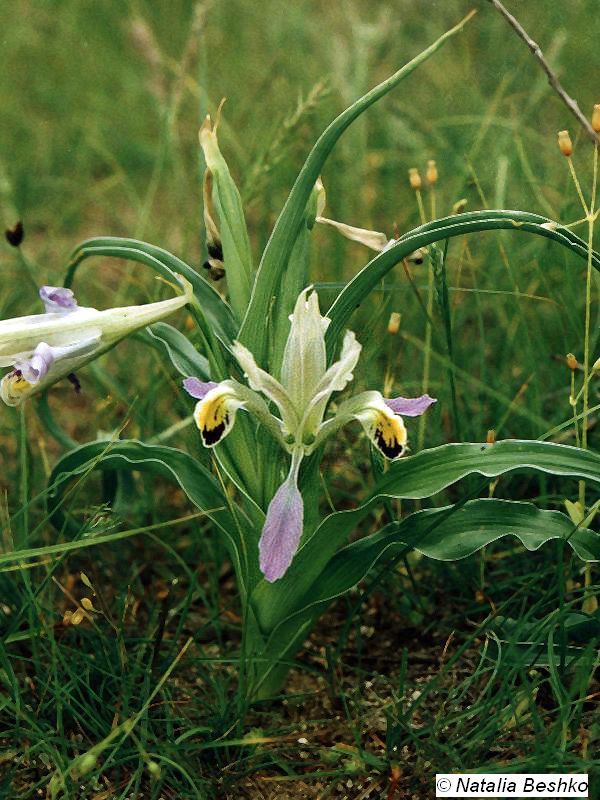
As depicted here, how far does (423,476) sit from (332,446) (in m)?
0.50

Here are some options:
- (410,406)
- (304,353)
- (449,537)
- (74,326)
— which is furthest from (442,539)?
(74,326)

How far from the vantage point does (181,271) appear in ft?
4.79

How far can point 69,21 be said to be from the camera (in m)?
3.80

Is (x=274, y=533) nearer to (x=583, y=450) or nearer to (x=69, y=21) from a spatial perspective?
(x=583, y=450)

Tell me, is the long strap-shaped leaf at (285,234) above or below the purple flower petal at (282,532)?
above

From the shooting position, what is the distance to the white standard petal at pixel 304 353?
A: 4.13ft

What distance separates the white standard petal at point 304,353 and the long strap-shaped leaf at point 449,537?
10.1 inches

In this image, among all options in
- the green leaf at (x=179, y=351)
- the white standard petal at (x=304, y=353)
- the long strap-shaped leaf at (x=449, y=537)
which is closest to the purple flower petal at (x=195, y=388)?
the white standard petal at (x=304, y=353)

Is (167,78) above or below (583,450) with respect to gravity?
above

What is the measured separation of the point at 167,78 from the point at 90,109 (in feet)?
1.01

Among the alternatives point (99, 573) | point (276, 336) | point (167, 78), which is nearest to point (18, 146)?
point (167, 78)

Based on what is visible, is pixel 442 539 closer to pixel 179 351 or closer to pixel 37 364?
pixel 179 351

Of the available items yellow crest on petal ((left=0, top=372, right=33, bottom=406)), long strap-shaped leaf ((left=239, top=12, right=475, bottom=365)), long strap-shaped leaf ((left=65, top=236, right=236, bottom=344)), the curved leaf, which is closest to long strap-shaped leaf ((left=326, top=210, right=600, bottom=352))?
long strap-shaped leaf ((left=239, top=12, right=475, bottom=365))

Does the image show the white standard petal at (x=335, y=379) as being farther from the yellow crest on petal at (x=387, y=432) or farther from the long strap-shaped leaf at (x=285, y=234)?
the long strap-shaped leaf at (x=285, y=234)
